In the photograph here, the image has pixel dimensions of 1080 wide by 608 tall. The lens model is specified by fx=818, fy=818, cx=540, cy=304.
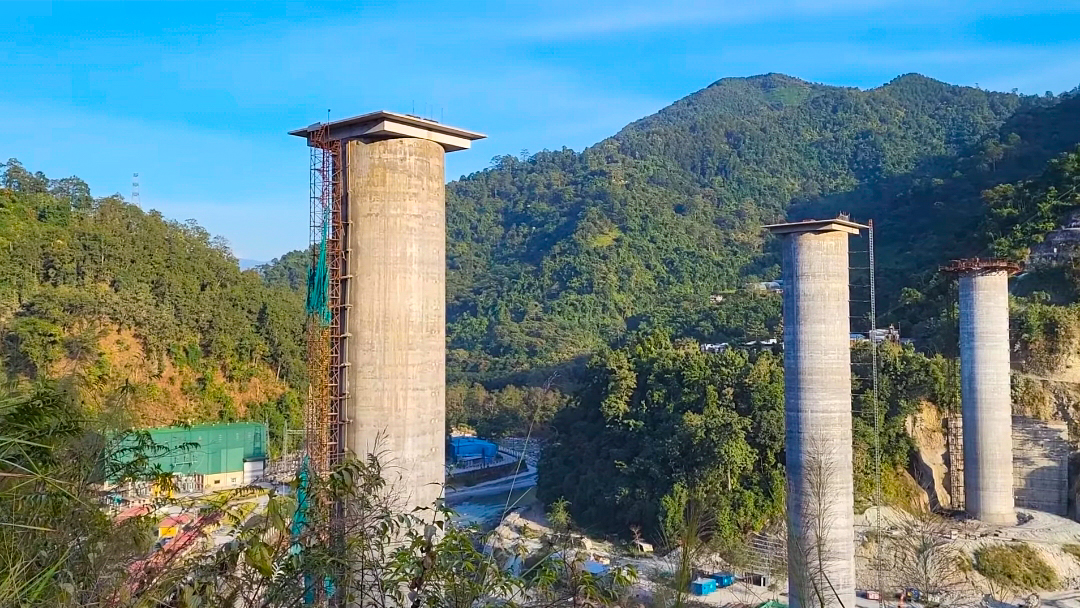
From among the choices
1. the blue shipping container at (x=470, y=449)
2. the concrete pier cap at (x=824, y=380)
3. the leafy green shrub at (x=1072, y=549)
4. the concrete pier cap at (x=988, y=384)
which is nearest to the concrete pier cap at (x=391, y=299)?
the concrete pier cap at (x=824, y=380)

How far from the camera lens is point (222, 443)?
27172 mm

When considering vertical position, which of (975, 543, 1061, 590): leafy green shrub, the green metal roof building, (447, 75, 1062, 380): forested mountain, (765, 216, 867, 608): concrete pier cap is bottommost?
(975, 543, 1061, 590): leafy green shrub

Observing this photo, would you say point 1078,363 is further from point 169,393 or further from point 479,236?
point 479,236

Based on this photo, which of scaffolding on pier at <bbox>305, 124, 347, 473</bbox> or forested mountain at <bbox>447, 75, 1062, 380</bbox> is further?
forested mountain at <bbox>447, 75, 1062, 380</bbox>

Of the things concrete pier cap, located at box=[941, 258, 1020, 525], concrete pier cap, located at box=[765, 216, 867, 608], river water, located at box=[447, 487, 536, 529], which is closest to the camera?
concrete pier cap, located at box=[765, 216, 867, 608]

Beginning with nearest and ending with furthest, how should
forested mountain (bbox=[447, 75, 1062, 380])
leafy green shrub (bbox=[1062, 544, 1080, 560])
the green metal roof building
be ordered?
leafy green shrub (bbox=[1062, 544, 1080, 560]) < the green metal roof building < forested mountain (bbox=[447, 75, 1062, 380])

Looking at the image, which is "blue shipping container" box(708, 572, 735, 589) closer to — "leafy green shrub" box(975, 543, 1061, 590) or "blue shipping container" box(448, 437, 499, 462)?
"leafy green shrub" box(975, 543, 1061, 590)

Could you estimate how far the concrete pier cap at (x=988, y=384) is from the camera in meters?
20.0

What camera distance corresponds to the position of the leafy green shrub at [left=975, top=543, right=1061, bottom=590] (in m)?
17.8

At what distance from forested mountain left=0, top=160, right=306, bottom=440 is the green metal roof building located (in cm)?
135

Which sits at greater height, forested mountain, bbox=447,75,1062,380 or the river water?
forested mountain, bbox=447,75,1062,380

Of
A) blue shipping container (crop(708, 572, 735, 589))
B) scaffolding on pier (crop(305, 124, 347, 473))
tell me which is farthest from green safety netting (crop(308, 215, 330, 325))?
blue shipping container (crop(708, 572, 735, 589))

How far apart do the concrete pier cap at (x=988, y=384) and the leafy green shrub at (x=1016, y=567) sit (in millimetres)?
1879

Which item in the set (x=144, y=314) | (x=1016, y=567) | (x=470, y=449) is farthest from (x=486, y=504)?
(x=1016, y=567)
